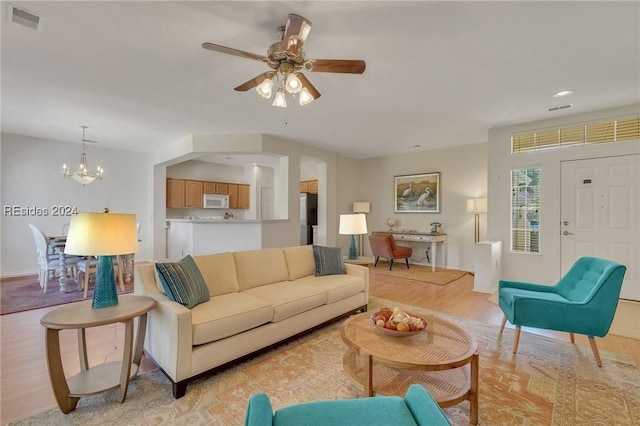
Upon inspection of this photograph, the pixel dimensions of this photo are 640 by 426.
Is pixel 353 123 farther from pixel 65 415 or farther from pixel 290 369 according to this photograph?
pixel 65 415

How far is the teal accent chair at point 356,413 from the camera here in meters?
0.96

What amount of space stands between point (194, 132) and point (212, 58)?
2.75 m

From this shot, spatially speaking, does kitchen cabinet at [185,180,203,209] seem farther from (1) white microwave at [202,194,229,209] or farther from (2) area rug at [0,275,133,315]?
(2) area rug at [0,275,133,315]

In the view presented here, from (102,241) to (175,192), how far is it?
19.1 feet

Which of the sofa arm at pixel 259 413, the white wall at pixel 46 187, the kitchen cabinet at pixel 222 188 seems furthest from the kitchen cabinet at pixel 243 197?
the sofa arm at pixel 259 413

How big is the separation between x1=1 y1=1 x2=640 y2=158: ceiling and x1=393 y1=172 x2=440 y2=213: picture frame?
1.98m

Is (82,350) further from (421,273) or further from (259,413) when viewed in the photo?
(421,273)

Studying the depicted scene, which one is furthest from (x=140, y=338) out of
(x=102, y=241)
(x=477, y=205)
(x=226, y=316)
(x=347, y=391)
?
(x=477, y=205)

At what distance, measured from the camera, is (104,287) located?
196 centimetres

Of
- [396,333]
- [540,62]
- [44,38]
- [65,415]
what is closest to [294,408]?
[396,333]

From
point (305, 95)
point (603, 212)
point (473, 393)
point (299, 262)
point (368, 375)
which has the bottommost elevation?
point (473, 393)

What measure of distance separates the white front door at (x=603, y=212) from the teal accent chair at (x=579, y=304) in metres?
1.91

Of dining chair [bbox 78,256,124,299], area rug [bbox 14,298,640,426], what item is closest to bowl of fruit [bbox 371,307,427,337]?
area rug [bbox 14,298,640,426]

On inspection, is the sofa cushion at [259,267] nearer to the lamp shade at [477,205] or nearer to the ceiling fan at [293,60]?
the ceiling fan at [293,60]
